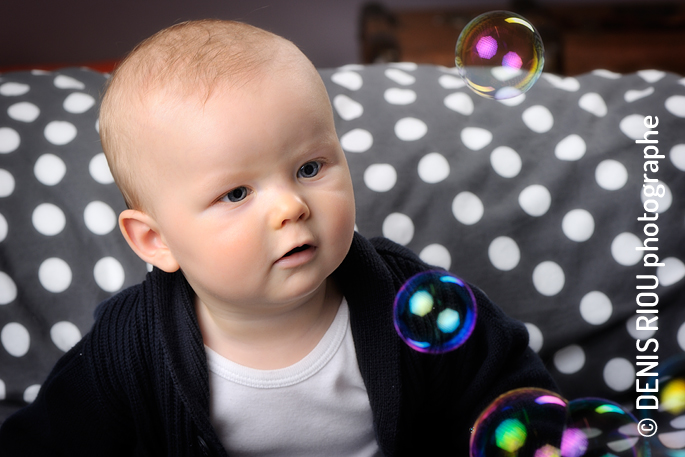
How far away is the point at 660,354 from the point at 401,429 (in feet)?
1.57

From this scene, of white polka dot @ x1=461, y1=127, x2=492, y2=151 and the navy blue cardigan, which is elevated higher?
white polka dot @ x1=461, y1=127, x2=492, y2=151

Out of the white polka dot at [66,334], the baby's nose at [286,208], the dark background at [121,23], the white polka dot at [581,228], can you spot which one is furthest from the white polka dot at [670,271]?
the dark background at [121,23]

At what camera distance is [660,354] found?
1.04m

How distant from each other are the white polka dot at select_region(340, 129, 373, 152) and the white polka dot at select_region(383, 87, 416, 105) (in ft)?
0.30

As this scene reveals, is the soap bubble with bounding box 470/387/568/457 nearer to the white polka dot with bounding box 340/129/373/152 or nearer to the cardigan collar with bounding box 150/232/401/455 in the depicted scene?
the cardigan collar with bounding box 150/232/401/455

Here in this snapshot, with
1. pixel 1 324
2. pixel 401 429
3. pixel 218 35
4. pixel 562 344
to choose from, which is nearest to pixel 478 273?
pixel 562 344

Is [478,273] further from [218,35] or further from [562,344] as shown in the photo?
[218,35]

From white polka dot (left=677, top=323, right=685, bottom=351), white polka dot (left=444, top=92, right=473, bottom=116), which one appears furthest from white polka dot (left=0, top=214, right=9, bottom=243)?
white polka dot (left=677, top=323, right=685, bottom=351)

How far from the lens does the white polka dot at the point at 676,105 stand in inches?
43.5

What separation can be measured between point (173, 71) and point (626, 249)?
783 millimetres

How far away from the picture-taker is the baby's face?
2.15 feet

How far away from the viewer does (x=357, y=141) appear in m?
1.11

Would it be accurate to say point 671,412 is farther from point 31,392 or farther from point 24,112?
point 24,112

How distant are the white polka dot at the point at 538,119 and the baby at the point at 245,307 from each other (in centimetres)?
38
